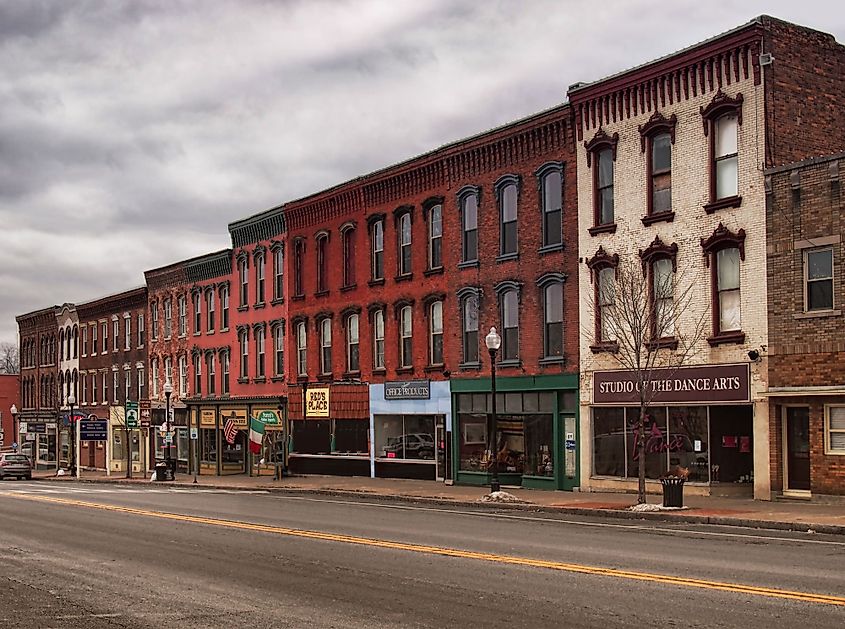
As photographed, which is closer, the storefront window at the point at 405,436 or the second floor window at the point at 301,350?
the storefront window at the point at 405,436

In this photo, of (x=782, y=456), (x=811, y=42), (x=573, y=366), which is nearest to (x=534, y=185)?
(x=573, y=366)

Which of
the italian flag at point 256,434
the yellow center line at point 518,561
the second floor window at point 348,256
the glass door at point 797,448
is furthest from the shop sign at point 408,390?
the glass door at point 797,448

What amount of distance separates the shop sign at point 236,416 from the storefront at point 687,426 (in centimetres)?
2495

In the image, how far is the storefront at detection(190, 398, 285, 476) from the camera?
167 ft

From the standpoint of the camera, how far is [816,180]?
27.0 meters

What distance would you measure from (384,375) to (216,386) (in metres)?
16.0

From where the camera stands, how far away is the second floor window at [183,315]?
195 ft

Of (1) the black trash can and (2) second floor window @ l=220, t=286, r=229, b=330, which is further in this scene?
(2) second floor window @ l=220, t=286, r=229, b=330

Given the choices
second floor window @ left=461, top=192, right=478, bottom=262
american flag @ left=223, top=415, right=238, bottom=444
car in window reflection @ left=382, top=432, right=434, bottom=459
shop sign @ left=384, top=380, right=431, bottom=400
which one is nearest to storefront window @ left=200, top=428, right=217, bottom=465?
american flag @ left=223, top=415, right=238, bottom=444

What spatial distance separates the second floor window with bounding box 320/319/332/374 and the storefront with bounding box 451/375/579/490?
9.11m

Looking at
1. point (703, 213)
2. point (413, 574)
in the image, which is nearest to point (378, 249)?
point (703, 213)

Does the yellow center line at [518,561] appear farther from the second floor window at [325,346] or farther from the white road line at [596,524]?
the second floor window at [325,346]

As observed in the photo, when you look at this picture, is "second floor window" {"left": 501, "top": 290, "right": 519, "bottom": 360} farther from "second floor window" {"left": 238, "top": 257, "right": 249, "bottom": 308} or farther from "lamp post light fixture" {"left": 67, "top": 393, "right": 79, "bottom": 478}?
"lamp post light fixture" {"left": 67, "top": 393, "right": 79, "bottom": 478}

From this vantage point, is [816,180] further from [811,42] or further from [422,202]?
[422,202]
